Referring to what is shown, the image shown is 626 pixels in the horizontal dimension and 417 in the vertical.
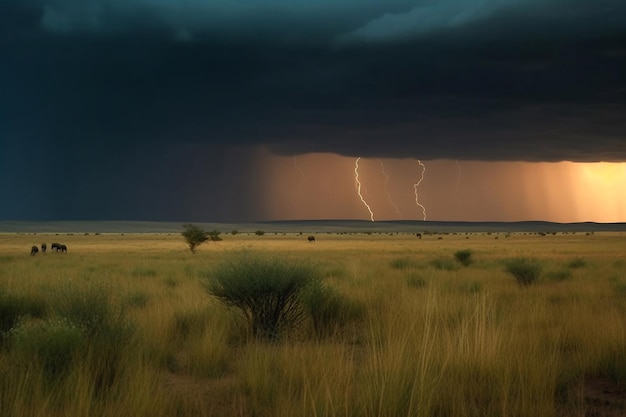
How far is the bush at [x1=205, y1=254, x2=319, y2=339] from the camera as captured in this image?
11.6 m

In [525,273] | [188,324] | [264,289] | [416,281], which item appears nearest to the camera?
[264,289]

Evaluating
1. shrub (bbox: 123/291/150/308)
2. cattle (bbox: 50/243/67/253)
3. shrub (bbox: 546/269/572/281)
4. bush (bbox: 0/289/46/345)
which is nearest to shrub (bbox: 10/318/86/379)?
bush (bbox: 0/289/46/345)

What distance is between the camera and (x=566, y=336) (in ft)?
35.1

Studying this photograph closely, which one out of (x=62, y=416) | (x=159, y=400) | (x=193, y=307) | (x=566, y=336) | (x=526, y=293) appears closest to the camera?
(x=62, y=416)

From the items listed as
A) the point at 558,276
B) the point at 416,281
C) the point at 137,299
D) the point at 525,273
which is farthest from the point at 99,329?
the point at 558,276

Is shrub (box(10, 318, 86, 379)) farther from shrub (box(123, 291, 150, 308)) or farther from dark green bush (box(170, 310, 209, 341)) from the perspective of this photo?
shrub (box(123, 291, 150, 308))

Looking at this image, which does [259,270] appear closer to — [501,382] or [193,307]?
[193,307]

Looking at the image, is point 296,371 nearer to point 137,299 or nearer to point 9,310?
point 9,310

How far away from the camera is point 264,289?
38.1 feet

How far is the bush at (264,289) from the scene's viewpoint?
1159 cm

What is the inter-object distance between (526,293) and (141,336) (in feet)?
44.7

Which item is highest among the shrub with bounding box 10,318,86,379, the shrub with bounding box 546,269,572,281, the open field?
the shrub with bounding box 10,318,86,379

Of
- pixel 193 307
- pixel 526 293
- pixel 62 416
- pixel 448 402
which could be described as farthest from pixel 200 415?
pixel 526 293

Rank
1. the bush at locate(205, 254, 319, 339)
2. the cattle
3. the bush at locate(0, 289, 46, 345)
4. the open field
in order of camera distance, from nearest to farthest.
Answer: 1. the open field
2. the bush at locate(0, 289, 46, 345)
3. the bush at locate(205, 254, 319, 339)
4. the cattle
